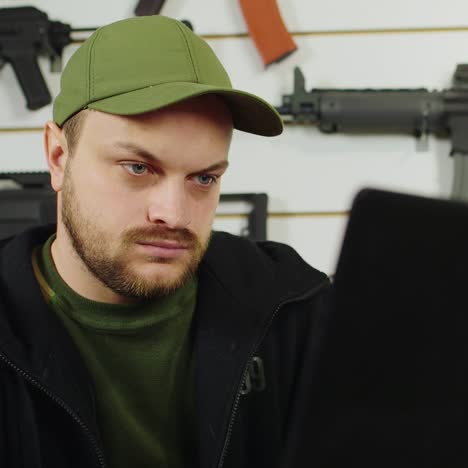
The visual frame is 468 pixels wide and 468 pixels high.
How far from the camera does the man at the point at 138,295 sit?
2.10 ft

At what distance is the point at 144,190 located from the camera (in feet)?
2.17

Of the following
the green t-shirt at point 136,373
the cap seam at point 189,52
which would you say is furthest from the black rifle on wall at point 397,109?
the green t-shirt at point 136,373

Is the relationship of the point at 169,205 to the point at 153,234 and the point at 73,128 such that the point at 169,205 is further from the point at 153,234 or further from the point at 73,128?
the point at 73,128

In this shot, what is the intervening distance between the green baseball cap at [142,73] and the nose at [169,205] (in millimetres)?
96

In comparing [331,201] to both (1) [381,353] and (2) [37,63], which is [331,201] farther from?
(1) [381,353]

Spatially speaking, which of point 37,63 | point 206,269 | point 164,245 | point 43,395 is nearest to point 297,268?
point 206,269

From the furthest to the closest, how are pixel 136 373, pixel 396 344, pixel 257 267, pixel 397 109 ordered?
1. pixel 397 109
2. pixel 257 267
3. pixel 136 373
4. pixel 396 344

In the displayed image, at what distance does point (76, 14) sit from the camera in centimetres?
133

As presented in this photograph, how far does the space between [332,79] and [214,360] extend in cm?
83

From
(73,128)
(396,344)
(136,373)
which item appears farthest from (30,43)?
(396,344)

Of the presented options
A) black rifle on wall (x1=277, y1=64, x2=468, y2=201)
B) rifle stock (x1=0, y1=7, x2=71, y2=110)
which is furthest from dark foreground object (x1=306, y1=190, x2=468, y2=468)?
rifle stock (x1=0, y1=7, x2=71, y2=110)

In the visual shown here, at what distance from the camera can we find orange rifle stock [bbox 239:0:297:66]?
1256 mm

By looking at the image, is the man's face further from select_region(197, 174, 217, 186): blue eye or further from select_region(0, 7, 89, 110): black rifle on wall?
select_region(0, 7, 89, 110): black rifle on wall

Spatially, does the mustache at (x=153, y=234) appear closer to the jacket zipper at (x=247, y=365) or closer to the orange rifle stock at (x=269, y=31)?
the jacket zipper at (x=247, y=365)
